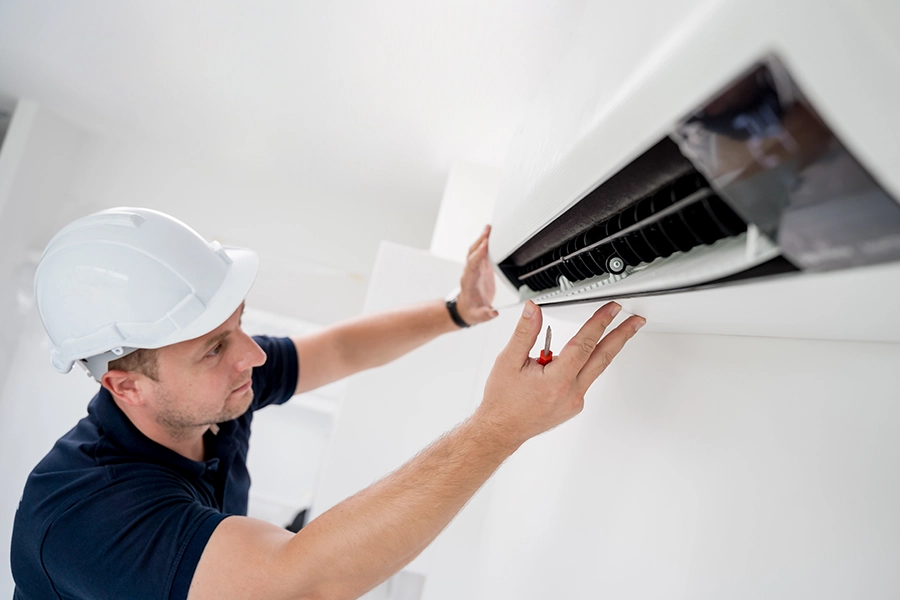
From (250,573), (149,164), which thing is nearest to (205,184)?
(149,164)

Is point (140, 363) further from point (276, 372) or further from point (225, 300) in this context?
point (276, 372)

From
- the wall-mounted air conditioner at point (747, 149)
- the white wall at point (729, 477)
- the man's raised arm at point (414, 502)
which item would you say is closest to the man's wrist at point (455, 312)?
the white wall at point (729, 477)

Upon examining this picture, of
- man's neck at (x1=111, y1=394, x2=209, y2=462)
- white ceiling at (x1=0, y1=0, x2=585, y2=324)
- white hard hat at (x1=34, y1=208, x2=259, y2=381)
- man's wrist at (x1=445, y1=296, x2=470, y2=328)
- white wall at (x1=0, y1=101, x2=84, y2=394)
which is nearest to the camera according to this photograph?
white hard hat at (x1=34, y1=208, x2=259, y2=381)

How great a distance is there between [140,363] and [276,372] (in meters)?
0.40

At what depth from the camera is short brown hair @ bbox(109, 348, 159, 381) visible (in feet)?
3.97

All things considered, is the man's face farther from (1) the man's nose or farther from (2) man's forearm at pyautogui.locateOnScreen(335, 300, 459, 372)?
(2) man's forearm at pyautogui.locateOnScreen(335, 300, 459, 372)

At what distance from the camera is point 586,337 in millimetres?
726

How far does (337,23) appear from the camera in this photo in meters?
1.84

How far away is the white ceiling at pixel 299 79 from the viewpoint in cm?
178

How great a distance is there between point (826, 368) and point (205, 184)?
4073 millimetres

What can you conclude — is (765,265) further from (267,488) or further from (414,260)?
(267,488)

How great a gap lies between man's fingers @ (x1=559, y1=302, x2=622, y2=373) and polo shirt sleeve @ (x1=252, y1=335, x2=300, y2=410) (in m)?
1.03

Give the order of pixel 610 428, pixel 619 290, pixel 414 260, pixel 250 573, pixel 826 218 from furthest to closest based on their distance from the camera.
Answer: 1. pixel 414 260
2. pixel 610 428
3. pixel 250 573
4. pixel 619 290
5. pixel 826 218

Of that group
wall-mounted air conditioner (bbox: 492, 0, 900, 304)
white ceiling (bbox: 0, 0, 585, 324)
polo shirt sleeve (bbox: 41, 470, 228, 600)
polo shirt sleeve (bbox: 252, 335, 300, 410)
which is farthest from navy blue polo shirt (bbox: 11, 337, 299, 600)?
white ceiling (bbox: 0, 0, 585, 324)
